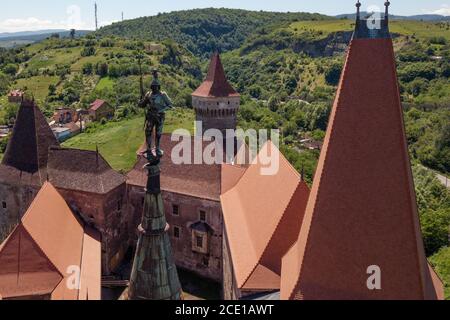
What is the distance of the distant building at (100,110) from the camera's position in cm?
9484

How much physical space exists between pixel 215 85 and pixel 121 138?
140ft

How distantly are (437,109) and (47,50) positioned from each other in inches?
5055

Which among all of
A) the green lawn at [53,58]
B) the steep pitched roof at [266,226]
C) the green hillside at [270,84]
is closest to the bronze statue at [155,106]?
the steep pitched roof at [266,226]

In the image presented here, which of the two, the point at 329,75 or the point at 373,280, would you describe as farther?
the point at 329,75

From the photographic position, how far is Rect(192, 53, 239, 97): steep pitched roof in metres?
38.5

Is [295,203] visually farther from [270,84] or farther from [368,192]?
[270,84]

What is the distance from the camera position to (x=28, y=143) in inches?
1286

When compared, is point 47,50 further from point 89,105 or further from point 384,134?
point 384,134

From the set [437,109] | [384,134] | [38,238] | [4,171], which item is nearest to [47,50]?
[437,109]

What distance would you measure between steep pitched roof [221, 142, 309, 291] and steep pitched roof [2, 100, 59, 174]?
54.8 ft

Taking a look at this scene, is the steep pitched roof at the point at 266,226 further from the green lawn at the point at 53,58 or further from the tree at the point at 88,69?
the green lawn at the point at 53,58

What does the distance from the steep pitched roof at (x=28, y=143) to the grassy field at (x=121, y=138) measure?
93.8 ft

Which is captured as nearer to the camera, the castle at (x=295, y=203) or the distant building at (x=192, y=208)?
the castle at (x=295, y=203)
